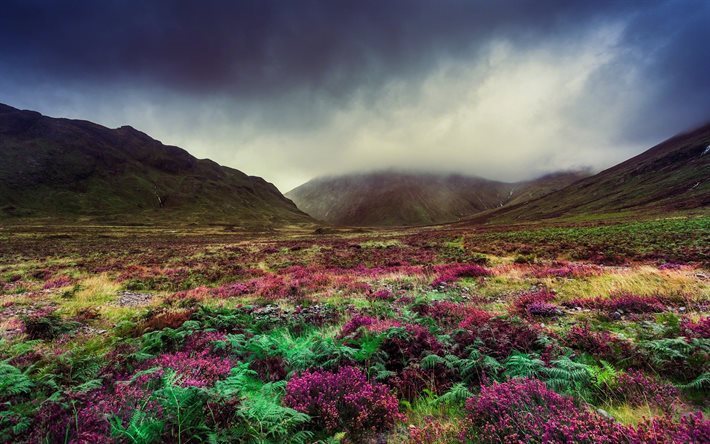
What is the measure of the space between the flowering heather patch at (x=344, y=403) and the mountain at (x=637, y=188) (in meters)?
146

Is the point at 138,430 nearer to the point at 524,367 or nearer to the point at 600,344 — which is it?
the point at 524,367

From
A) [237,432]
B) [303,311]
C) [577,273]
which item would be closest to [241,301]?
[303,311]

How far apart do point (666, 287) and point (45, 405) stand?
1578 cm

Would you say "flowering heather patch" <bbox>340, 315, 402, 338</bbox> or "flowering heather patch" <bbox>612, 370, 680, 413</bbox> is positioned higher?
"flowering heather patch" <bbox>612, 370, 680, 413</bbox>

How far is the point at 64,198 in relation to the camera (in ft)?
550

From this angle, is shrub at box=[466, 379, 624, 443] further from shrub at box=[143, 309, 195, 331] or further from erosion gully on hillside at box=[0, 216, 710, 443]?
shrub at box=[143, 309, 195, 331]

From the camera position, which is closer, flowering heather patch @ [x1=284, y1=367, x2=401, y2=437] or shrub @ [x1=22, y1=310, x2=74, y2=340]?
flowering heather patch @ [x1=284, y1=367, x2=401, y2=437]

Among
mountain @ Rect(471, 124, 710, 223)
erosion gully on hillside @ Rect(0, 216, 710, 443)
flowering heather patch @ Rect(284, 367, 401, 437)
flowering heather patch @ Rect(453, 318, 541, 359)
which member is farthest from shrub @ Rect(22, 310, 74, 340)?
mountain @ Rect(471, 124, 710, 223)

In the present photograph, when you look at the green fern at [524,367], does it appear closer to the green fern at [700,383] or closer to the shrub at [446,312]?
the green fern at [700,383]

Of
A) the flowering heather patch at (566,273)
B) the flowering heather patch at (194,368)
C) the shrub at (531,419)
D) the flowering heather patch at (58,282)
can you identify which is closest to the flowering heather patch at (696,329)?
the shrub at (531,419)

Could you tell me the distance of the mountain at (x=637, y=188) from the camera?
405 feet

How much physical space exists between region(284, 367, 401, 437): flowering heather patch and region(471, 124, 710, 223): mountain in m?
146

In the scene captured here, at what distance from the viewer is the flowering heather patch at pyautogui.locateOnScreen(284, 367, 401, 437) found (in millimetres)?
4031

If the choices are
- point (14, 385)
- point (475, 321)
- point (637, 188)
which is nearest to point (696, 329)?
point (475, 321)
